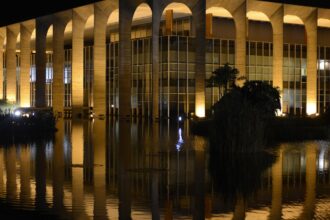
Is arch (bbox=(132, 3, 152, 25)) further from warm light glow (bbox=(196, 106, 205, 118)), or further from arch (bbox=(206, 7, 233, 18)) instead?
warm light glow (bbox=(196, 106, 205, 118))

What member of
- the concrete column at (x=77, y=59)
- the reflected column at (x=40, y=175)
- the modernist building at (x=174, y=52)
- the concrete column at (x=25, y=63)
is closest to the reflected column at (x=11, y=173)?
the reflected column at (x=40, y=175)

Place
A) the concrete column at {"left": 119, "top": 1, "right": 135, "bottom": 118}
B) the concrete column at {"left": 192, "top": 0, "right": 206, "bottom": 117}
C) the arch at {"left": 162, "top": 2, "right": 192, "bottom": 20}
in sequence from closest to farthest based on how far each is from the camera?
the concrete column at {"left": 192, "top": 0, "right": 206, "bottom": 117}
the concrete column at {"left": 119, "top": 1, "right": 135, "bottom": 118}
the arch at {"left": 162, "top": 2, "right": 192, "bottom": 20}

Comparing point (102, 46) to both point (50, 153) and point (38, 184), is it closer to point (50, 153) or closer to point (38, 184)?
point (50, 153)

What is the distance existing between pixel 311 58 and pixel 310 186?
52.2m

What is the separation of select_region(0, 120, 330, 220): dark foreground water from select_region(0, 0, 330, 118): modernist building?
33086 millimetres

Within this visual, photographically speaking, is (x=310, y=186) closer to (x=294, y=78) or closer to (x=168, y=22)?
(x=168, y=22)

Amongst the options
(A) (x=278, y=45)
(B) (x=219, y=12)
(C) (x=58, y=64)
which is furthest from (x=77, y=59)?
(A) (x=278, y=45)

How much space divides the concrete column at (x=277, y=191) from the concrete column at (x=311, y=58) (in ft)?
151

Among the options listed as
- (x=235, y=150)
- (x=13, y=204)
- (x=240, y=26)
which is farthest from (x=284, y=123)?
(x=240, y=26)

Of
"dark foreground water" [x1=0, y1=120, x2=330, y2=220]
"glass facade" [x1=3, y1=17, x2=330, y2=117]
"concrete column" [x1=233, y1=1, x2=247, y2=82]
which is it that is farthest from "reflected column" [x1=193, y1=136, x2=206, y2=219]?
"glass facade" [x1=3, y1=17, x2=330, y2=117]

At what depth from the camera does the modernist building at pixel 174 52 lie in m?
56.0

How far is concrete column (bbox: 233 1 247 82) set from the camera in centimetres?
5912

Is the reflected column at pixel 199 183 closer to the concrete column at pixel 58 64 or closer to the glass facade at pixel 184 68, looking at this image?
the glass facade at pixel 184 68

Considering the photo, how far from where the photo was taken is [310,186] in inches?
558
